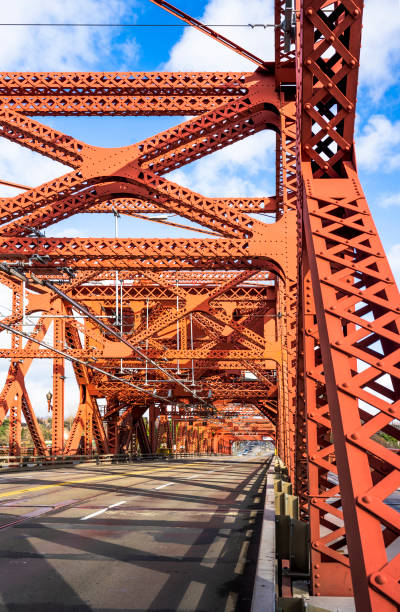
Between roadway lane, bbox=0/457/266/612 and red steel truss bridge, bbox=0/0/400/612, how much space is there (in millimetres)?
1602

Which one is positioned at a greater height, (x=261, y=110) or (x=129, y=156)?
(x=261, y=110)

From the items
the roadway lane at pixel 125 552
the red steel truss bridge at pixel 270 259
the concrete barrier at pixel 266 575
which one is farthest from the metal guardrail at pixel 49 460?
the concrete barrier at pixel 266 575

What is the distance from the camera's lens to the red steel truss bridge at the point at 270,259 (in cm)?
373

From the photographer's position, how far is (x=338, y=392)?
3.67 meters

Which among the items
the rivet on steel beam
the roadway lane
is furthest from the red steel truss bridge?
the roadway lane

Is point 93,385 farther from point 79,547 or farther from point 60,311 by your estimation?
point 79,547

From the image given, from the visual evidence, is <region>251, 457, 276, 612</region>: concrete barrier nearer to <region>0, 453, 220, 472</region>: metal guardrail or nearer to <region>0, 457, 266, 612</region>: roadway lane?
<region>0, 457, 266, 612</region>: roadway lane

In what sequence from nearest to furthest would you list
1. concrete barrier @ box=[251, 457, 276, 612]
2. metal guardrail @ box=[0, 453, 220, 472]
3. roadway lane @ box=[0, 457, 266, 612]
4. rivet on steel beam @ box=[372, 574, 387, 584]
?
rivet on steel beam @ box=[372, 574, 387, 584]
concrete barrier @ box=[251, 457, 276, 612]
roadway lane @ box=[0, 457, 266, 612]
metal guardrail @ box=[0, 453, 220, 472]

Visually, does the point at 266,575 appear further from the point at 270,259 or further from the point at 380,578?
the point at 270,259

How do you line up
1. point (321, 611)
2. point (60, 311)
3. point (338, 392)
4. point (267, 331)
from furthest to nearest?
point (267, 331)
point (60, 311)
point (321, 611)
point (338, 392)

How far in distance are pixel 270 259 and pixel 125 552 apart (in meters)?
8.86

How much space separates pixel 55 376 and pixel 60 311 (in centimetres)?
364

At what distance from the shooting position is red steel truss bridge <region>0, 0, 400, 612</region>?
12.2 ft

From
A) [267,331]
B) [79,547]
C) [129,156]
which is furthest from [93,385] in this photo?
[79,547]
